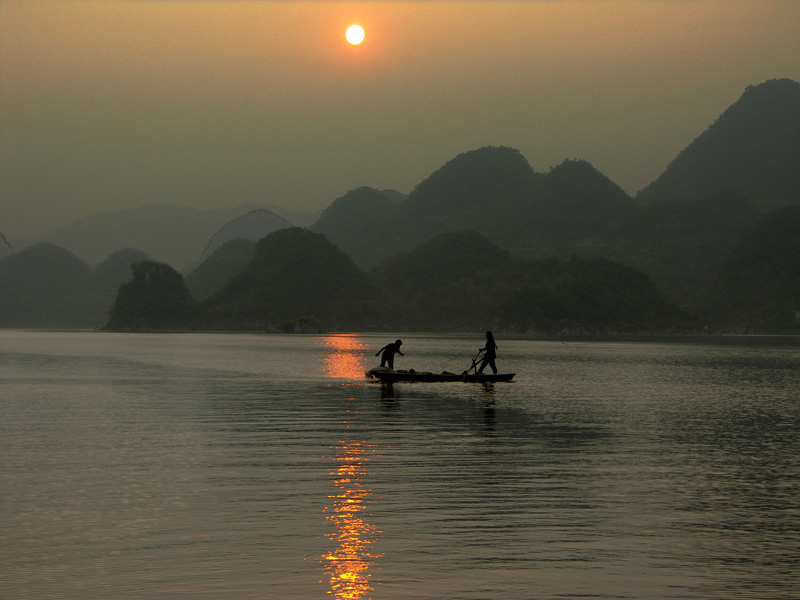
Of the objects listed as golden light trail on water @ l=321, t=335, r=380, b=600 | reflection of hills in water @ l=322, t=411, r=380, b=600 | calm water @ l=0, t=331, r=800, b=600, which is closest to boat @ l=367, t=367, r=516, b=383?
calm water @ l=0, t=331, r=800, b=600

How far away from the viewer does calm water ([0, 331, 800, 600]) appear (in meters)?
14.0

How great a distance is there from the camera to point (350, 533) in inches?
667

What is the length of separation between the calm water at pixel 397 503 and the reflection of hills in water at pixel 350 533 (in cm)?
6

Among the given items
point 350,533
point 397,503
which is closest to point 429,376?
point 397,503

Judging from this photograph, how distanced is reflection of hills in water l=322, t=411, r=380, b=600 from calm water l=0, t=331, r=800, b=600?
0.06m

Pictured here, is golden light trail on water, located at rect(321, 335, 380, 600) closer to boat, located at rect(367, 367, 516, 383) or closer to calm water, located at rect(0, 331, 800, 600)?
calm water, located at rect(0, 331, 800, 600)

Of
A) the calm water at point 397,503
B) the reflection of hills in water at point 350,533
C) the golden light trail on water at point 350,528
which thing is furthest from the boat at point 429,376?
the reflection of hills in water at point 350,533

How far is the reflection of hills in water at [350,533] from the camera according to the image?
13.7m

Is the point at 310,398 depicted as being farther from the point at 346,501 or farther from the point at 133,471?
the point at 346,501

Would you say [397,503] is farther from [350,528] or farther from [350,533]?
[350,533]

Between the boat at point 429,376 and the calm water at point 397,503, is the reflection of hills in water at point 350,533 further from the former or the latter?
the boat at point 429,376

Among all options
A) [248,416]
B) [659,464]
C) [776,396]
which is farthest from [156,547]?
[776,396]

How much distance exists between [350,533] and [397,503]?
3.08 meters

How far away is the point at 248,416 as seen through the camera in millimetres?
40656
